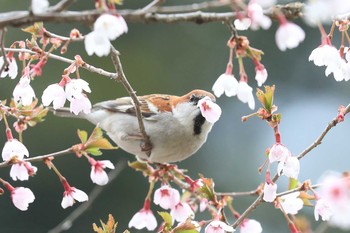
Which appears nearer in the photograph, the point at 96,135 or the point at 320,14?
the point at 320,14

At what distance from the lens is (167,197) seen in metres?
2.36

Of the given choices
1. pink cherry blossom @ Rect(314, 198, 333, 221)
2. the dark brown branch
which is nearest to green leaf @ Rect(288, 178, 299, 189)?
pink cherry blossom @ Rect(314, 198, 333, 221)

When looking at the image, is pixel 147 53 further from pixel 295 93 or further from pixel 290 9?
pixel 290 9

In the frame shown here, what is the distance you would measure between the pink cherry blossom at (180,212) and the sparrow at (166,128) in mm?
389

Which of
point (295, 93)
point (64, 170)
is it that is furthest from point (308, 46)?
point (64, 170)

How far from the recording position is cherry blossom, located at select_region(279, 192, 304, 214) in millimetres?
2051

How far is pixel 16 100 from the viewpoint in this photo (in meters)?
1.98

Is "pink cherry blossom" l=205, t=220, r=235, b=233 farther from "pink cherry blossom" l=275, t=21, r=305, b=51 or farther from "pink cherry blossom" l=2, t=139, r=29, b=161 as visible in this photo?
"pink cherry blossom" l=275, t=21, r=305, b=51

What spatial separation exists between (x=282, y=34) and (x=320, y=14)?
0.24m

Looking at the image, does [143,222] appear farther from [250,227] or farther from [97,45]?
[97,45]

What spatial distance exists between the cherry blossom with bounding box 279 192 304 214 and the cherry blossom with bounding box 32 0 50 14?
108 centimetres

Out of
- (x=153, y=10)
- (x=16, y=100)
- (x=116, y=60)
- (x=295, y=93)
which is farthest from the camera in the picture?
(x=295, y=93)

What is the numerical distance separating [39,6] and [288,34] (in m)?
0.50

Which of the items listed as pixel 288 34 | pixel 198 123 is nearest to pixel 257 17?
pixel 288 34
